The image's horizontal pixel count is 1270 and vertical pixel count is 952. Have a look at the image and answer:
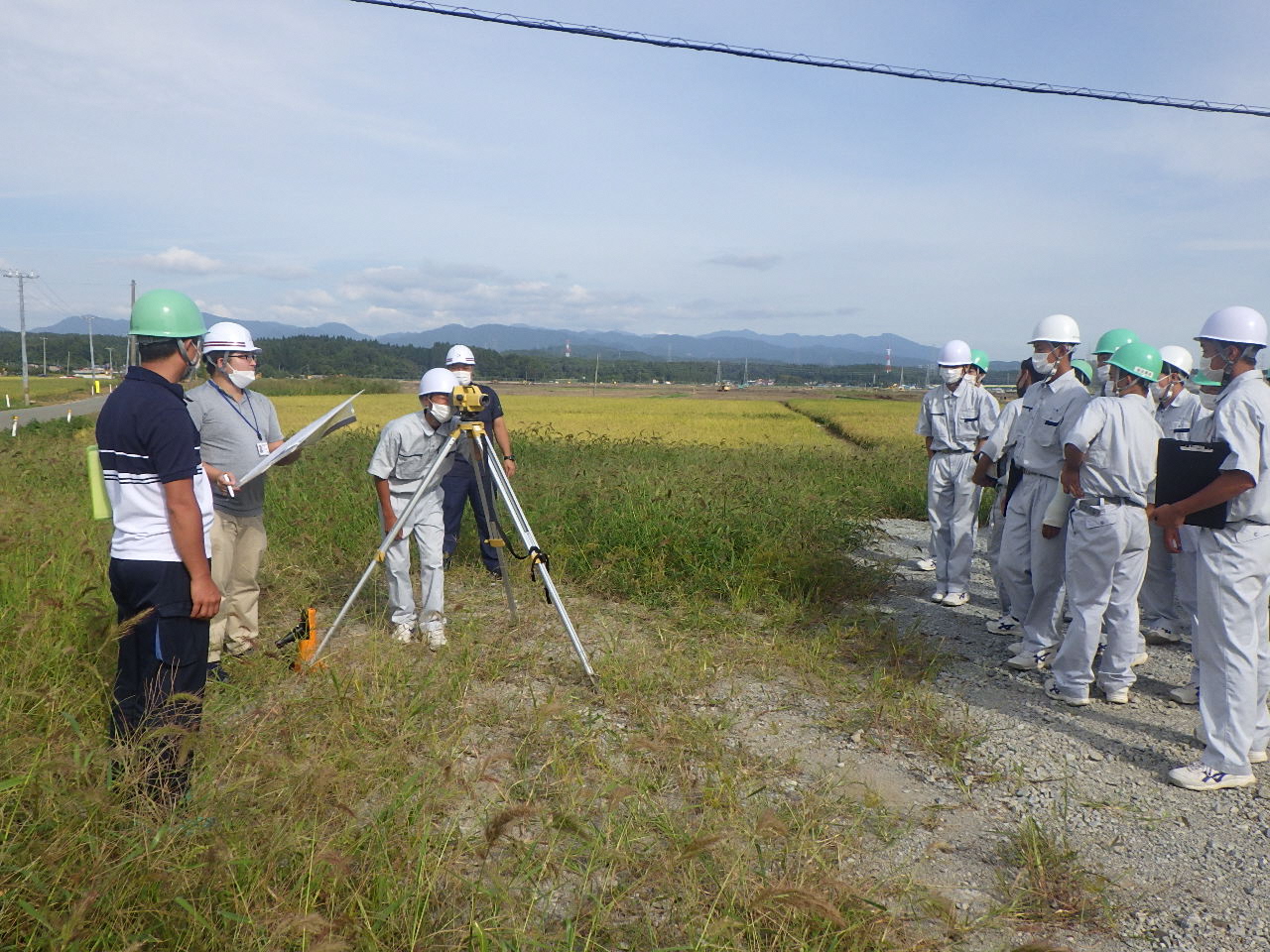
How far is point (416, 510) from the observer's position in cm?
506

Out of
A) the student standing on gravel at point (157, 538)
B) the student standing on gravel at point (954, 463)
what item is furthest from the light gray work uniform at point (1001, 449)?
the student standing on gravel at point (157, 538)

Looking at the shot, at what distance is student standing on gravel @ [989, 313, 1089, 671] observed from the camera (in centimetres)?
539

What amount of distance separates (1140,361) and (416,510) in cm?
425

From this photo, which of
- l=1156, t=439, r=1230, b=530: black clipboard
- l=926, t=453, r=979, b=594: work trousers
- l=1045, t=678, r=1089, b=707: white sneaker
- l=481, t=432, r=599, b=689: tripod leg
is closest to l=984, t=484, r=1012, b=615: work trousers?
l=926, t=453, r=979, b=594: work trousers

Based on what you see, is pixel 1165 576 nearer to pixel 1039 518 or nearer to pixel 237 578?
pixel 1039 518

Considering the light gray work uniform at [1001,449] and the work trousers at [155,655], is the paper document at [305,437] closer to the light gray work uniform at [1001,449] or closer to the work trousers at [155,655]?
the work trousers at [155,655]

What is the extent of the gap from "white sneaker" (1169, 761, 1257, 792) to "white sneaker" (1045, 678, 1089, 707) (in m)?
0.88

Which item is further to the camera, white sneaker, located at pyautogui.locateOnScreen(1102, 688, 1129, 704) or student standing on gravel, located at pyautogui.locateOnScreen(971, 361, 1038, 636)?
student standing on gravel, located at pyautogui.locateOnScreen(971, 361, 1038, 636)

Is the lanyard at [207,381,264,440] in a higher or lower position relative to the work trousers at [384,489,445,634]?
higher

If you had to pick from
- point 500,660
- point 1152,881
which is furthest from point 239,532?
point 1152,881

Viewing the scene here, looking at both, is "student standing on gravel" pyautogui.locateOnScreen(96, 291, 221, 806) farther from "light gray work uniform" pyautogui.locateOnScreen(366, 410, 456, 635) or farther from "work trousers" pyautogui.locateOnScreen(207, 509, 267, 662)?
"light gray work uniform" pyautogui.locateOnScreen(366, 410, 456, 635)

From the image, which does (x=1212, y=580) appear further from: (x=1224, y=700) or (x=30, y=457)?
(x=30, y=457)

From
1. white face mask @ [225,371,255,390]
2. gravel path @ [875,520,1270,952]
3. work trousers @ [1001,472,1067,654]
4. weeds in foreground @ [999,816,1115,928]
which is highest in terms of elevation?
white face mask @ [225,371,255,390]

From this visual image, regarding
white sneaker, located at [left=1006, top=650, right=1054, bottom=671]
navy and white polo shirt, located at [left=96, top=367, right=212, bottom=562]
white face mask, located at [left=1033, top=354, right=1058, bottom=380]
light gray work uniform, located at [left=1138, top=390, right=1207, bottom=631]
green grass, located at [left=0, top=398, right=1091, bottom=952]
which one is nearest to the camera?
green grass, located at [left=0, top=398, right=1091, bottom=952]
